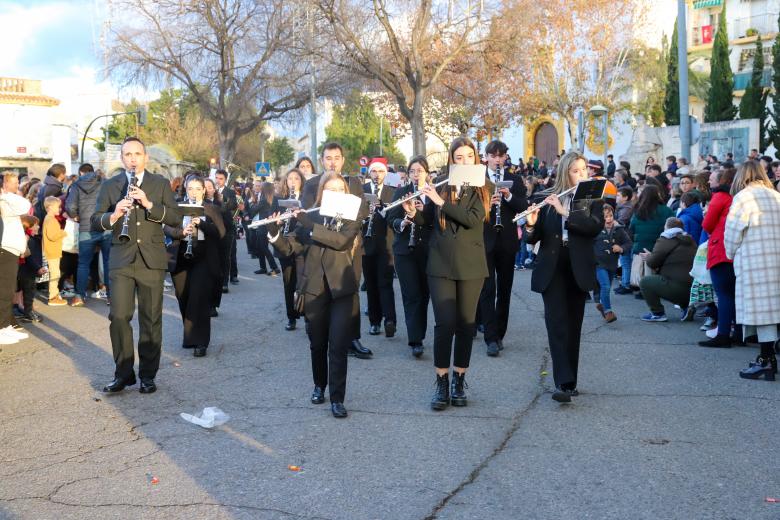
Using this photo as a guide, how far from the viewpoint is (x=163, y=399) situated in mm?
6938

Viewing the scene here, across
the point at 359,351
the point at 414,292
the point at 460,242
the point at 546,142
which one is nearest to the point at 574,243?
the point at 460,242

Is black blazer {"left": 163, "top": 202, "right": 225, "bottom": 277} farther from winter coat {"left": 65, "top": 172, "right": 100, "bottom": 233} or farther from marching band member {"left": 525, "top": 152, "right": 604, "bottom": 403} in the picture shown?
winter coat {"left": 65, "top": 172, "right": 100, "bottom": 233}

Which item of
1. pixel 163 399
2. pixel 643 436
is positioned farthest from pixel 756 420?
pixel 163 399

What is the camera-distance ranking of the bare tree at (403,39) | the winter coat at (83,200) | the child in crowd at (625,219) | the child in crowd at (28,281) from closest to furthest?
the child in crowd at (28,281) → the winter coat at (83,200) → the child in crowd at (625,219) → the bare tree at (403,39)

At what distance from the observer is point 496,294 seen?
9.01 metres

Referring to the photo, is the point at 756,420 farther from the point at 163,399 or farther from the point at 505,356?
the point at 163,399

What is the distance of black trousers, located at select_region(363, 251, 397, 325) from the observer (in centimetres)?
955

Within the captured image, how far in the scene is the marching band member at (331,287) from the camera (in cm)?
629

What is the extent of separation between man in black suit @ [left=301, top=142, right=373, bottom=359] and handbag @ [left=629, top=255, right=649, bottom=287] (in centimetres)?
533

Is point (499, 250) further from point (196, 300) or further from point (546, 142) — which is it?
point (546, 142)

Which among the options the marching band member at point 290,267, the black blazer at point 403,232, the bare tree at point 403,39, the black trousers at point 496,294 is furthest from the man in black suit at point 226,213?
the bare tree at point 403,39

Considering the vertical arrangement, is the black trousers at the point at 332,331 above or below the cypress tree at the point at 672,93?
below

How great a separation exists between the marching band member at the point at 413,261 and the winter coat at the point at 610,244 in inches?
106

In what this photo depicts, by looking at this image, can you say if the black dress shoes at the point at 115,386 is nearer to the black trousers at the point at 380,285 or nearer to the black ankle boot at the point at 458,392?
the black ankle boot at the point at 458,392
